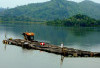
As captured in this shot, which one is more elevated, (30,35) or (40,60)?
(30,35)

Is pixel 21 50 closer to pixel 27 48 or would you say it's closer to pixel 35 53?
pixel 27 48

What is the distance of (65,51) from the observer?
189ft

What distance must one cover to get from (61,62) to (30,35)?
28.4 meters

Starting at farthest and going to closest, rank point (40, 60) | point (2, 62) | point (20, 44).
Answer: point (20, 44) < point (40, 60) < point (2, 62)

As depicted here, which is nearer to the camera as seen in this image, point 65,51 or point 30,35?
point 65,51

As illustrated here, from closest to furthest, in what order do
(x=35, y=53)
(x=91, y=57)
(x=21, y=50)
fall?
(x=91, y=57), (x=35, y=53), (x=21, y=50)

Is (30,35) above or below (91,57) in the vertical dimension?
above

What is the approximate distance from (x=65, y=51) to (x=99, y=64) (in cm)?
1137

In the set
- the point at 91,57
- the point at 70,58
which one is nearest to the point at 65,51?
the point at 70,58

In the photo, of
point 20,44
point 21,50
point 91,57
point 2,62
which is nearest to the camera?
point 2,62

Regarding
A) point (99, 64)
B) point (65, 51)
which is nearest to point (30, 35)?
point (65, 51)

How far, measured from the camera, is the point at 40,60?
52438 millimetres

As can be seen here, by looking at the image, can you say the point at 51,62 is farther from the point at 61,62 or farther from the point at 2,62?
the point at 2,62

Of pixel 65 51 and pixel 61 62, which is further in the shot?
pixel 65 51
